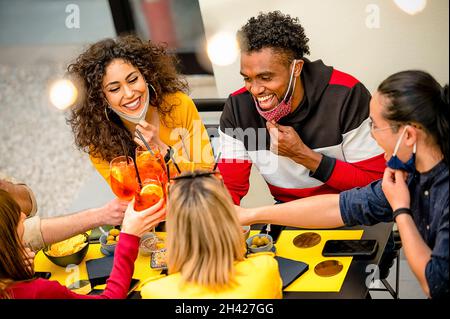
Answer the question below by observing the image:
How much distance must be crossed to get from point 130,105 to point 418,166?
1241mm

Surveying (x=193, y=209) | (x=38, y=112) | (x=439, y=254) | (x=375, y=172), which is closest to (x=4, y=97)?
(x=38, y=112)

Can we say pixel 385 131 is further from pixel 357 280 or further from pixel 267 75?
pixel 267 75

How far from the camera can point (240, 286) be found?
5.44ft

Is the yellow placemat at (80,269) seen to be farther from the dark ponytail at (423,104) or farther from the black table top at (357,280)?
the dark ponytail at (423,104)

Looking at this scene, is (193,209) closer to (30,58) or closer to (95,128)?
(95,128)

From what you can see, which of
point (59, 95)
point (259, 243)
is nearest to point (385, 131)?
point (259, 243)

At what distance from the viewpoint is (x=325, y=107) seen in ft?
8.15

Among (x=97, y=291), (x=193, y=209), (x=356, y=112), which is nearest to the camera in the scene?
(x=193, y=209)

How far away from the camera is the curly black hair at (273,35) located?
238cm

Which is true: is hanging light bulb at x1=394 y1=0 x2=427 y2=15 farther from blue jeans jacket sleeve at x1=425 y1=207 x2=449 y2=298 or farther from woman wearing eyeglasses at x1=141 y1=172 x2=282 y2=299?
woman wearing eyeglasses at x1=141 y1=172 x2=282 y2=299

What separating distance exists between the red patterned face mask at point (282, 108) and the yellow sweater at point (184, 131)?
358 millimetres

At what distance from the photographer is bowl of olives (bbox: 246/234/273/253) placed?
2.10m

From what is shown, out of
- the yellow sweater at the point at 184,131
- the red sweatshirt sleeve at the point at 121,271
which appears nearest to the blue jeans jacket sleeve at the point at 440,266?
the red sweatshirt sleeve at the point at 121,271

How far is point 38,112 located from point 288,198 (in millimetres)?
2401
